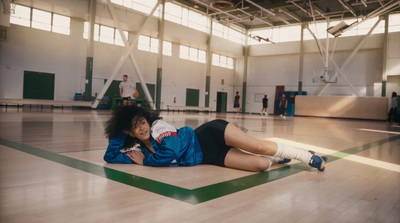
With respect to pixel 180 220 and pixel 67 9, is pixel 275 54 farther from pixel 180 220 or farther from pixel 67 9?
pixel 180 220

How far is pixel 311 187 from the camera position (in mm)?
2473

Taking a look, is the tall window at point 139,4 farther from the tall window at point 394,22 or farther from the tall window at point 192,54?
the tall window at point 394,22

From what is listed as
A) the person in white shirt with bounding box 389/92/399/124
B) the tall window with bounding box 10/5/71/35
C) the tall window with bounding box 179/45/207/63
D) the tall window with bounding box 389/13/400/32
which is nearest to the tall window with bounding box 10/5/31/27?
the tall window with bounding box 10/5/71/35

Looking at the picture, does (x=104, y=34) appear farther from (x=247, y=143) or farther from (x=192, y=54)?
(x=247, y=143)

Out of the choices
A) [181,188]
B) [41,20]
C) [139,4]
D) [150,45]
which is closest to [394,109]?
[150,45]

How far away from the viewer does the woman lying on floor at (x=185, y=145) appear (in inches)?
109

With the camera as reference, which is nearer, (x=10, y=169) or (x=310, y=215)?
(x=310, y=215)

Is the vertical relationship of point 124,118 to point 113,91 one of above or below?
below

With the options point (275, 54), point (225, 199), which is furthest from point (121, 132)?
point (275, 54)

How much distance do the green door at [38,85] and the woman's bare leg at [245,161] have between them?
53.6 ft

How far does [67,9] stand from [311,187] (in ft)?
→ 54.7

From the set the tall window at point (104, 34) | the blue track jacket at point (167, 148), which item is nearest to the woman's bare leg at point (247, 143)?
the blue track jacket at point (167, 148)

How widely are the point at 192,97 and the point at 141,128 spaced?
22.5m

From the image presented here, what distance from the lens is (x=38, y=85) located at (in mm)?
16672
